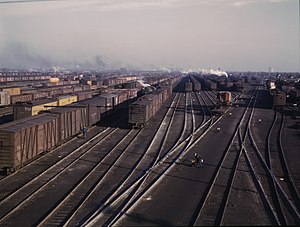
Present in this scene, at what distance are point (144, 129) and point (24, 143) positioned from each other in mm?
15254

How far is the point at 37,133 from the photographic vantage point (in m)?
19.8

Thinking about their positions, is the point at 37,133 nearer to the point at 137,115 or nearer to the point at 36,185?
the point at 36,185

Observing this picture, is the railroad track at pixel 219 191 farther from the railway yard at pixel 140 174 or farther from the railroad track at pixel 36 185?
the railroad track at pixel 36 185

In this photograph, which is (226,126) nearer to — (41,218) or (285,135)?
(285,135)

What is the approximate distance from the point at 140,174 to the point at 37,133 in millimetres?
6367

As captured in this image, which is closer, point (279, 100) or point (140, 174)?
point (140, 174)

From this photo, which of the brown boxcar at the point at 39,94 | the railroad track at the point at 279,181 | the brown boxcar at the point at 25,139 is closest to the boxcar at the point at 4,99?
the brown boxcar at the point at 39,94

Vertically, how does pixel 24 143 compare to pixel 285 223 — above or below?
above

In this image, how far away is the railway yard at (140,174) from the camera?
12898 mm

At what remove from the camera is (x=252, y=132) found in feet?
104

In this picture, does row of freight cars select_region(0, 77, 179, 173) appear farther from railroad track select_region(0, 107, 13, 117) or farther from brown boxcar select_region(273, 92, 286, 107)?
brown boxcar select_region(273, 92, 286, 107)

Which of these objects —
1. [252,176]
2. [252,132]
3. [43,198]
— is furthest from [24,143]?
[252,132]

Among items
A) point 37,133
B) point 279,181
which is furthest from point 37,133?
point 279,181

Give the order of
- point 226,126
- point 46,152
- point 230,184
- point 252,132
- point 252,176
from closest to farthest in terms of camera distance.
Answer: point 230,184 < point 252,176 < point 46,152 < point 252,132 < point 226,126
